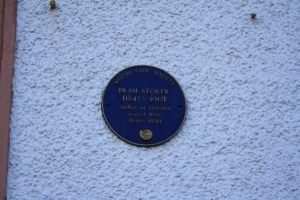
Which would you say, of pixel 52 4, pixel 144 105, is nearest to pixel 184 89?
pixel 144 105

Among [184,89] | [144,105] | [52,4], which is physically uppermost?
[52,4]

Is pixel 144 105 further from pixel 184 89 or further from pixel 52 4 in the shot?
pixel 52 4

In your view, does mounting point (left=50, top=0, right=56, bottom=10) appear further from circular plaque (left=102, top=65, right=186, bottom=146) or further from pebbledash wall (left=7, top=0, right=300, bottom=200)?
circular plaque (left=102, top=65, right=186, bottom=146)

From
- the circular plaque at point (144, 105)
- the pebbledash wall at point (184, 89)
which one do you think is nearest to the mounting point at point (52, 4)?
the pebbledash wall at point (184, 89)

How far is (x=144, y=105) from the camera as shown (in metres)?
3.19

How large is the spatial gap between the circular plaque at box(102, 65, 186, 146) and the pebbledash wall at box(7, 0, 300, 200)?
77 mm

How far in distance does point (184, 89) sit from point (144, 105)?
0.41 m

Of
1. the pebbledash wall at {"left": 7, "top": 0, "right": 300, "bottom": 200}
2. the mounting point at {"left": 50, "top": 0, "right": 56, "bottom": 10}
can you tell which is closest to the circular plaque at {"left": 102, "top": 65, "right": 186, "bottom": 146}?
the pebbledash wall at {"left": 7, "top": 0, "right": 300, "bottom": 200}

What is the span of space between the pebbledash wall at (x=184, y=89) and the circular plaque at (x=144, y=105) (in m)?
0.08

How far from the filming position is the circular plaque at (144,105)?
10.2 feet

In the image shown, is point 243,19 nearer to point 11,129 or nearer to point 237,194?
point 237,194

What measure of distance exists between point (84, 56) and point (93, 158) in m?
0.95

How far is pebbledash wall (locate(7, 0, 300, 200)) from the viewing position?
3006 millimetres

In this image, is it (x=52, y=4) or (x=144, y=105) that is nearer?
(x=144, y=105)
